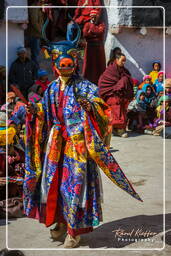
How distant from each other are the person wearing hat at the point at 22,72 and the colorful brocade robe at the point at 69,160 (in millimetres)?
5954

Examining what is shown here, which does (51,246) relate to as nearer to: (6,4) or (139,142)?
(139,142)

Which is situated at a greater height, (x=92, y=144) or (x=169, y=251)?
(x=92, y=144)

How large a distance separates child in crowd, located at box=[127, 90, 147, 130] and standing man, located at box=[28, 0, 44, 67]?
228 centimetres

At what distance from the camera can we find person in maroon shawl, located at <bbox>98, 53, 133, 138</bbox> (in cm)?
1149

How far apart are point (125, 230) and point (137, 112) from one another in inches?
230

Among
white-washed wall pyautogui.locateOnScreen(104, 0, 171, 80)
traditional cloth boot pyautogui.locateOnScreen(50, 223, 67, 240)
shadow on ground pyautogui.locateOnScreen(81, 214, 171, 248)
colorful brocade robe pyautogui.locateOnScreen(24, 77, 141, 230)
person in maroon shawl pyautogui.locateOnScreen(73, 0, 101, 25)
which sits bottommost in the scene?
shadow on ground pyautogui.locateOnScreen(81, 214, 171, 248)

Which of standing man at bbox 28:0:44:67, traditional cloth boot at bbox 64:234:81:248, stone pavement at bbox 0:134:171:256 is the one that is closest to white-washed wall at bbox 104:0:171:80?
standing man at bbox 28:0:44:67

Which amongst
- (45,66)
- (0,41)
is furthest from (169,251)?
(45,66)

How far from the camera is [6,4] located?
1218 centimetres

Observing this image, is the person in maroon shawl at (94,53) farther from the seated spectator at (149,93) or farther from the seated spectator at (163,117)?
the seated spectator at (163,117)

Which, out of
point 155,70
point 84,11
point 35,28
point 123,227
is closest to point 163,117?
point 155,70

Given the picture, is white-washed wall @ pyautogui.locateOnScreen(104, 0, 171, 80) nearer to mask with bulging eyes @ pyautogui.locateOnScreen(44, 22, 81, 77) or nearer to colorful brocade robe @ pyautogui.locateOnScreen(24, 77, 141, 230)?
mask with bulging eyes @ pyautogui.locateOnScreen(44, 22, 81, 77)

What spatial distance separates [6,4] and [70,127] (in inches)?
268

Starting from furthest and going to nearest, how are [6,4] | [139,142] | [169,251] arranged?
[6,4]
[139,142]
[169,251]
